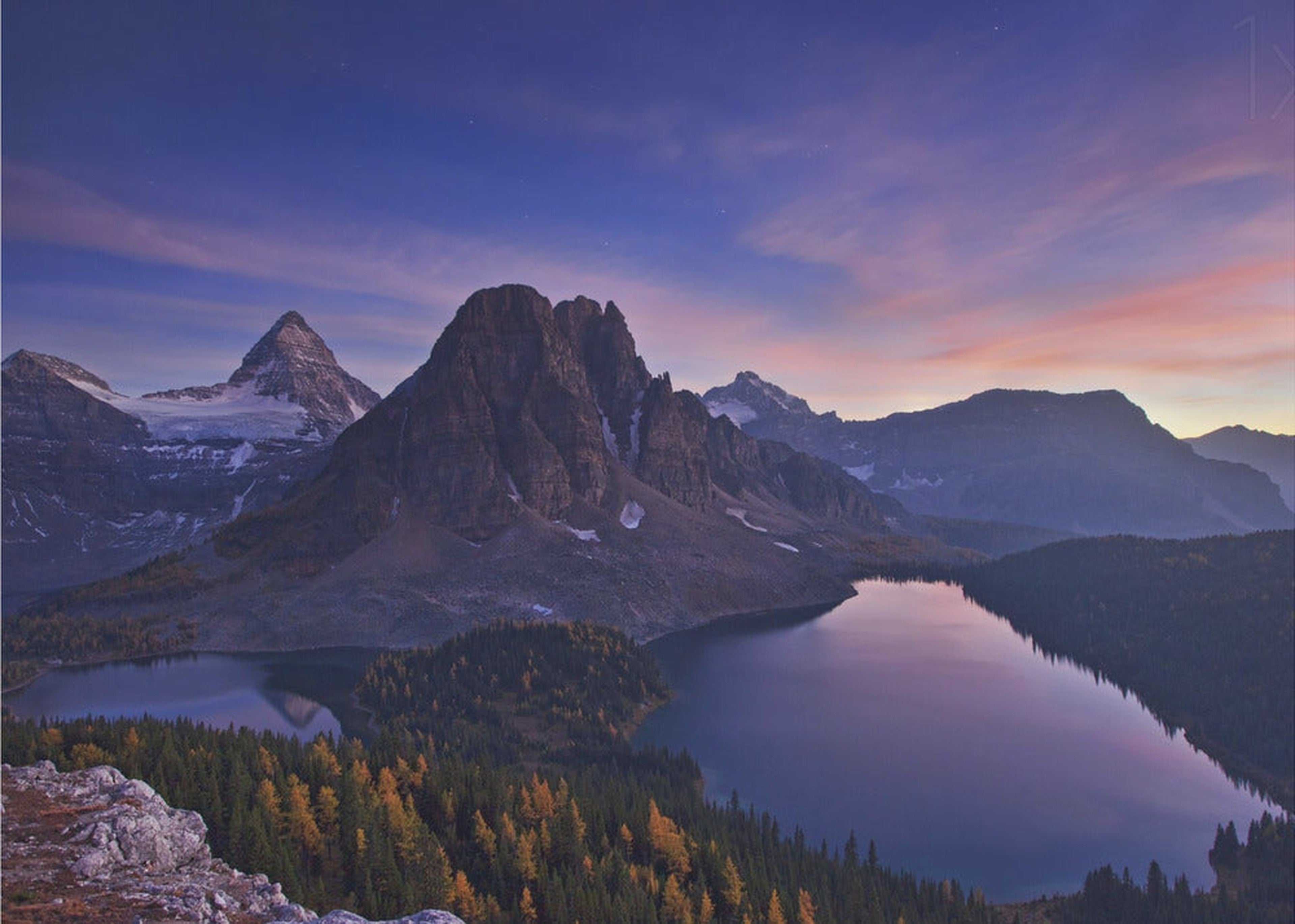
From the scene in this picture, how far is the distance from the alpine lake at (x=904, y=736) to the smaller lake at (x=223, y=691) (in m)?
0.54

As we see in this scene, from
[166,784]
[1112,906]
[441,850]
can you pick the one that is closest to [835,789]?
[1112,906]

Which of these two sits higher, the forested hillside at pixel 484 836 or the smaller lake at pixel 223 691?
the forested hillside at pixel 484 836

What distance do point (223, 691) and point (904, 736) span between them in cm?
11861

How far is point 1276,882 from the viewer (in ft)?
251

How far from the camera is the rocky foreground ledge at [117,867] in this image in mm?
26344

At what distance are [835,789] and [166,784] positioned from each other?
7346 cm

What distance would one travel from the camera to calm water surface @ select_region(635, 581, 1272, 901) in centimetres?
8275

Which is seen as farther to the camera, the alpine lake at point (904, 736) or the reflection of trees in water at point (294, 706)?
the reflection of trees in water at point (294, 706)

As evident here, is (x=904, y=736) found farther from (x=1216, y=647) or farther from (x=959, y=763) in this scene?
(x=1216, y=647)

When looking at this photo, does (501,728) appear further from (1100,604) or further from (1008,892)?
(1100,604)

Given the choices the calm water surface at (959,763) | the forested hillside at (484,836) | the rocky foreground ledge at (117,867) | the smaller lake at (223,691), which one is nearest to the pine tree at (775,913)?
the forested hillside at (484,836)

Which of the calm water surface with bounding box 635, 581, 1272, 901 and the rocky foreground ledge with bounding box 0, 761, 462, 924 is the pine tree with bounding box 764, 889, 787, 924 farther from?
the rocky foreground ledge with bounding box 0, 761, 462, 924

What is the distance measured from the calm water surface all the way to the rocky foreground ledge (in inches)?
2616

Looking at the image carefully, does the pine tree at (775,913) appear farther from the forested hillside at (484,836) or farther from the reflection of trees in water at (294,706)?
the reflection of trees in water at (294,706)
